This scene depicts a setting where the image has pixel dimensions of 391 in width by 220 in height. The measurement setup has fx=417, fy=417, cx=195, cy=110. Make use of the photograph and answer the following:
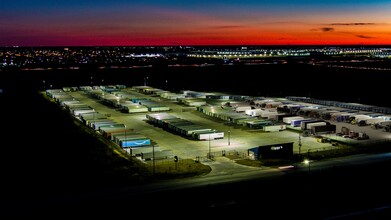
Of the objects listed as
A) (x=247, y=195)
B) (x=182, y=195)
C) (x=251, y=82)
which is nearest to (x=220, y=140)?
(x=182, y=195)

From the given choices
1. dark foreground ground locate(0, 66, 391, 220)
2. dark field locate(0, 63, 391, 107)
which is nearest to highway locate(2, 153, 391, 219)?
dark foreground ground locate(0, 66, 391, 220)

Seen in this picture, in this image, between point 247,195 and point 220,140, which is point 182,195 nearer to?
point 247,195

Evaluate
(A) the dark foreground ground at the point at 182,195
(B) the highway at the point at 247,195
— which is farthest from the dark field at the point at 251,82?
(A) the dark foreground ground at the point at 182,195

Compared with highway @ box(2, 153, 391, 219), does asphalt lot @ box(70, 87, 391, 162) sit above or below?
below

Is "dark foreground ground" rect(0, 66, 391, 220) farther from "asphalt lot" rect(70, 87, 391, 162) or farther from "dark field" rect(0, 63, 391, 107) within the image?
"dark field" rect(0, 63, 391, 107)

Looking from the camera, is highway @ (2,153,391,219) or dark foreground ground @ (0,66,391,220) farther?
highway @ (2,153,391,219)

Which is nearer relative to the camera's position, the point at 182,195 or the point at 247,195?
the point at 247,195

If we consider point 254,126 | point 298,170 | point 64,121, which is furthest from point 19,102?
point 298,170

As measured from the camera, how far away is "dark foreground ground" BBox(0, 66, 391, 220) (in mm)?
27781

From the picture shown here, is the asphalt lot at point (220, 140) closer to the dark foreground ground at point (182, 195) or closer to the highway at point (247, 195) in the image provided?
the dark foreground ground at point (182, 195)

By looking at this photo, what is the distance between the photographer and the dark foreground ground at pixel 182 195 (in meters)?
27.8

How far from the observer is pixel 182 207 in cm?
2911

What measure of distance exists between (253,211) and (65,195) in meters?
15.3

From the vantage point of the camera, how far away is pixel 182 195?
32.1 m
